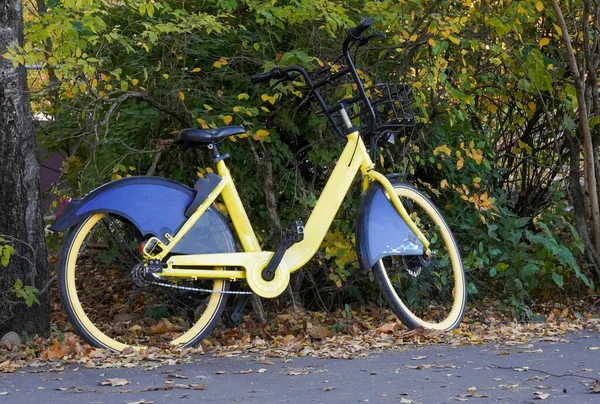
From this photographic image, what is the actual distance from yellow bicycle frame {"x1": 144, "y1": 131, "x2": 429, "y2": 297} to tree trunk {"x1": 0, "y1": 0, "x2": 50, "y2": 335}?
0.85 meters

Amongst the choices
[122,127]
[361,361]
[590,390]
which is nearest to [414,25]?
[122,127]

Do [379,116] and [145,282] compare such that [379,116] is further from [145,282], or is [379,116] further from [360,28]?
[145,282]

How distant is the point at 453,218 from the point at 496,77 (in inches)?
45.7

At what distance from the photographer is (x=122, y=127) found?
22.6ft

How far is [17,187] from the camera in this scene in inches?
237

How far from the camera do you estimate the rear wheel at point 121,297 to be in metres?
5.66

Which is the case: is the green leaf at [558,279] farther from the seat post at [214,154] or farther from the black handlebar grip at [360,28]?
the seat post at [214,154]

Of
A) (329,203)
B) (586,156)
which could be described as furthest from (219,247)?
(586,156)

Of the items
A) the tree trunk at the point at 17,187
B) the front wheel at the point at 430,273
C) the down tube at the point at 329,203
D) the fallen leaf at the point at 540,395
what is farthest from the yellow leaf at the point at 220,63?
the fallen leaf at the point at 540,395

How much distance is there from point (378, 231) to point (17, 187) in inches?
86.4

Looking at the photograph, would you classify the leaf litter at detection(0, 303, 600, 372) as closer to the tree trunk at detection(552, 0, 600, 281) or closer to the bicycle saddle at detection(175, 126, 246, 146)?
the tree trunk at detection(552, 0, 600, 281)

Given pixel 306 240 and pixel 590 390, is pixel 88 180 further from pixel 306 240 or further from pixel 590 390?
pixel 590 390

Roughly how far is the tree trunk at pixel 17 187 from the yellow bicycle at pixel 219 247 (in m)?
0.30

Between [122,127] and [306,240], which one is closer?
[306,240]
